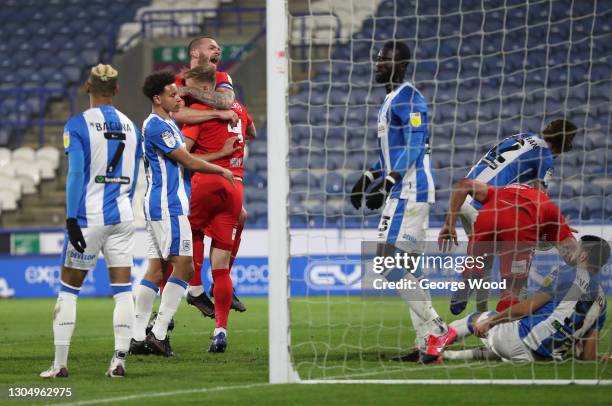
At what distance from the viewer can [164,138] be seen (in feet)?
24.7

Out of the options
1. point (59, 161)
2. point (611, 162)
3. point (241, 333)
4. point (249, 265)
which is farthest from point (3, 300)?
point (611, 162)

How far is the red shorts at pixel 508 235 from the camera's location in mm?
7754

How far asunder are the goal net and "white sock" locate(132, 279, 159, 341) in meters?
1.11

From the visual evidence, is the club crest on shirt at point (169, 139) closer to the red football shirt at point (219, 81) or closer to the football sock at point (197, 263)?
the red football shirt at point (219, 81)

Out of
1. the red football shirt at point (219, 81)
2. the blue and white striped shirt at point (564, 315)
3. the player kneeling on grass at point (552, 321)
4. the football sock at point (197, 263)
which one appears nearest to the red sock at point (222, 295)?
the football sock at point (197, 263)

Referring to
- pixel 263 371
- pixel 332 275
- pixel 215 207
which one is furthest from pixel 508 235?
pixel 332 275

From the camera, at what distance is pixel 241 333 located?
33.4ft

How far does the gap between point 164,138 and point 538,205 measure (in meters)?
2.60

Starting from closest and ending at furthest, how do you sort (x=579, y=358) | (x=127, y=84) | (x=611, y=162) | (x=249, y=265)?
(x=579, y=358) < (x=611, y=162) < (x=249, y=265) < (x=127, y=84)

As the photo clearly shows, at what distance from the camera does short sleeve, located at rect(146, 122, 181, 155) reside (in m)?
7.51

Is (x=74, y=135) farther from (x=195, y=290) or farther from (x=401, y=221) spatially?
(x=195, y=290)

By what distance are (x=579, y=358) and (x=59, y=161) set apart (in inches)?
617

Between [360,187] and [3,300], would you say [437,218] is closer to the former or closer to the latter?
[3,300]

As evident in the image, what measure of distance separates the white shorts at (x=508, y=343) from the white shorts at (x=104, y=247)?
2.34 m
